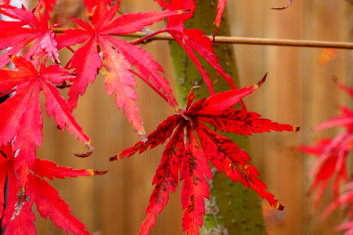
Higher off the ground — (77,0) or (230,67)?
(77,0)

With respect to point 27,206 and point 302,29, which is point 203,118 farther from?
point 302,29

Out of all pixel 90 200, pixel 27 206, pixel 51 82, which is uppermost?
pixel 51 82

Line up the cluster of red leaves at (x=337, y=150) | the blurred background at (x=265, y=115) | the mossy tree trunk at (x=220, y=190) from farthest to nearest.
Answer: the blurred background at (x=265, y=115), the cluster of red leaves at (x=337, y=150), the mossy tree trunk at (x=220, y=190)

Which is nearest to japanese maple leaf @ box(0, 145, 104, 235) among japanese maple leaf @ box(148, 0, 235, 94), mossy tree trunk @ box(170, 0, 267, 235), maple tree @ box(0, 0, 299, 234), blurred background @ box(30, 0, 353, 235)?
maple tree @ box(0, 0, 299, 234)

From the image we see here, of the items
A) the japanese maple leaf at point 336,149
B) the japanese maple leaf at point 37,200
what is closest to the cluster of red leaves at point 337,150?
the japanese maple leaf at point 336,149

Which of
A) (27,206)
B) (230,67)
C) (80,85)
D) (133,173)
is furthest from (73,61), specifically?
(133,173)

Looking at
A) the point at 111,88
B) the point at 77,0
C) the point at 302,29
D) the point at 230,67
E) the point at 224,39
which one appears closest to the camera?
the point at 111,88

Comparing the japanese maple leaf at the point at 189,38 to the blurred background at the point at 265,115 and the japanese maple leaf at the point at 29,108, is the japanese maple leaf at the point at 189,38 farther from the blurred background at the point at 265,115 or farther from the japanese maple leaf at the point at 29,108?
the blurred background at the point at 265,115
